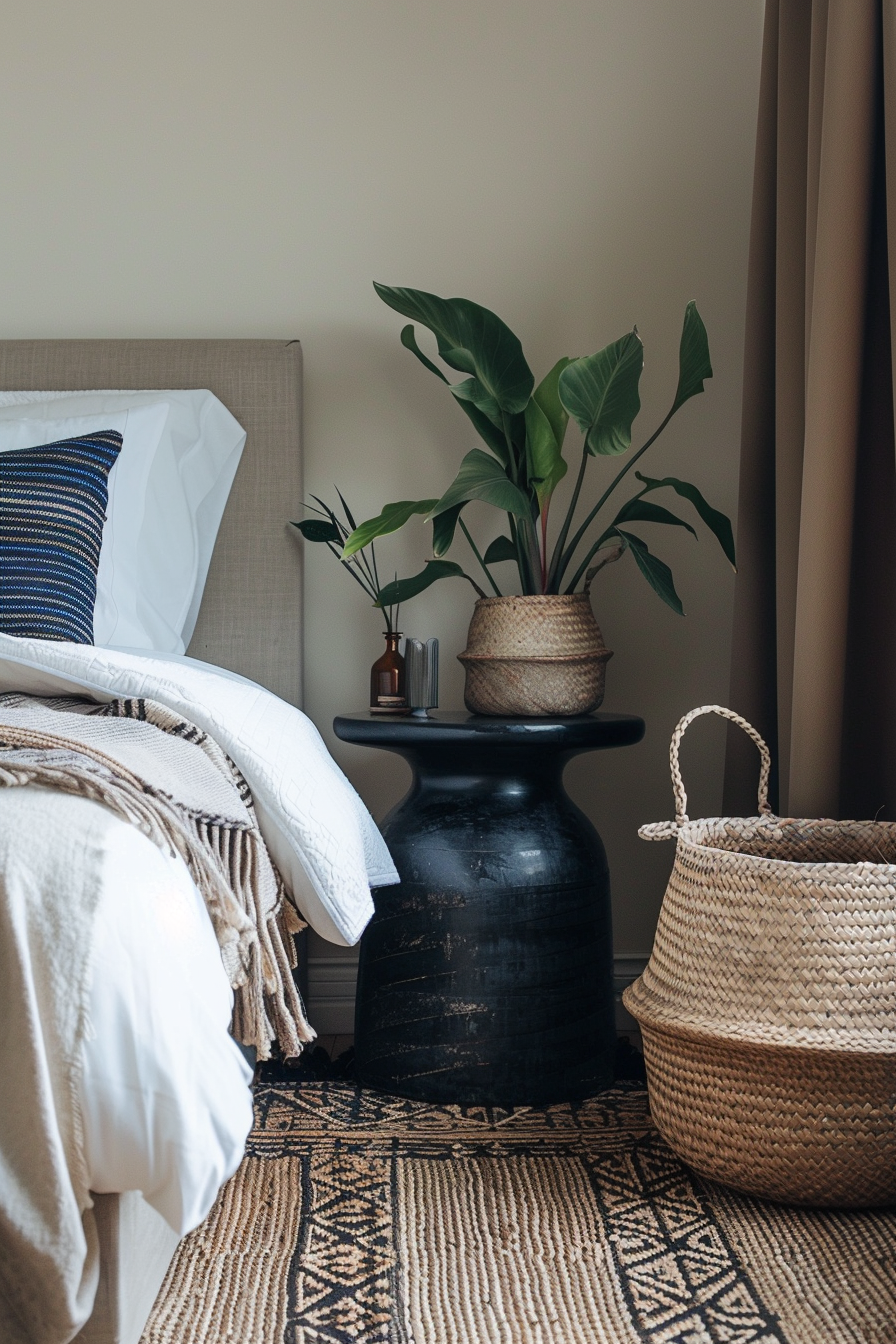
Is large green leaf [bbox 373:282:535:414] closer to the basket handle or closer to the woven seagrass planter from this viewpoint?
the woven seagrass planter

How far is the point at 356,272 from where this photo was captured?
7.18 ft

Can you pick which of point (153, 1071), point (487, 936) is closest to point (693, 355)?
point (487, 936)

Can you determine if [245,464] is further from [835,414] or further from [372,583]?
[835,414]

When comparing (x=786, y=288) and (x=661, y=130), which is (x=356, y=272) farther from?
(x=786, y=288)

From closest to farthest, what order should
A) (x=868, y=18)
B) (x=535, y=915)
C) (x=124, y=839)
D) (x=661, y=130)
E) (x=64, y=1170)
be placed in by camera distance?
(x=64, y=1170), (x=124, y=839), (x=868, y=18), (x=535, y=915), (x=661, y=130)

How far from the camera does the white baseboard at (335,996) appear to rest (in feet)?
6.98

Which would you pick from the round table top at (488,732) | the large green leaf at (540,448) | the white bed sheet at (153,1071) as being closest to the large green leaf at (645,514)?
the large green leaf at (540,448)

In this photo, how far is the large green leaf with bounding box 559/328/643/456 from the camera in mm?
1681

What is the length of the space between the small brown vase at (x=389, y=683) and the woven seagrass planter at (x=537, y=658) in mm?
158

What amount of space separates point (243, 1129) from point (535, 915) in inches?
37.3

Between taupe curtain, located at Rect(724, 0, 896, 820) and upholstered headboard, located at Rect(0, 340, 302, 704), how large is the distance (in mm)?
885

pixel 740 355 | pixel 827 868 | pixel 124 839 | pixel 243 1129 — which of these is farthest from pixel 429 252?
pixel 243 1129

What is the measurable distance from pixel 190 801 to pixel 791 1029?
0.74m

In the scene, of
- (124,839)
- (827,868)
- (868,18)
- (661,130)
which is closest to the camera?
(124,839)
